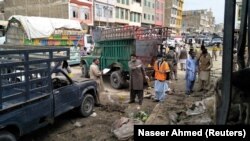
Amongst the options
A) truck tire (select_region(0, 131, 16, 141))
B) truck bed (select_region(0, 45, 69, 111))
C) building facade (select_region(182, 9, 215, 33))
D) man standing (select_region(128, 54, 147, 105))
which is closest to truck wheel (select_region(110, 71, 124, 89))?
man standing (select_region(128, 54, 147, 105))

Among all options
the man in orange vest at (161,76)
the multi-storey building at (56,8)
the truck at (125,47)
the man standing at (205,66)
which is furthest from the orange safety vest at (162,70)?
the multi-storey building at (56,8)

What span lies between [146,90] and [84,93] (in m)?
4.25

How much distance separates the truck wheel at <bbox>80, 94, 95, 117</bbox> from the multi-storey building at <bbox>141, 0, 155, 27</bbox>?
47.5 metres

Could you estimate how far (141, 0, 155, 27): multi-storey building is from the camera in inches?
2146

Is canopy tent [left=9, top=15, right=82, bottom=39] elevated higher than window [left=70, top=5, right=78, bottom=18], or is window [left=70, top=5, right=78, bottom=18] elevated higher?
window [left=70, top=5, right=78, bottom=18]

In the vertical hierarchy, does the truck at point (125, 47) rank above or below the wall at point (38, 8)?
below

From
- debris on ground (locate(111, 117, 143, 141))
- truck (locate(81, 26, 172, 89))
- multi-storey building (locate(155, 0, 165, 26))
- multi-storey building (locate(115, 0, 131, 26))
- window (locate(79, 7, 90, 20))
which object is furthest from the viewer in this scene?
multi-storey building (locate(155, 0, 165, 26))

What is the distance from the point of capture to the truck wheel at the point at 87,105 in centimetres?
711

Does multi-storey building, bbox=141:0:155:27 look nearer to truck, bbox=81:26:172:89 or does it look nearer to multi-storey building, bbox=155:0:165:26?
multi-storey building, bbox=155:0:165:26

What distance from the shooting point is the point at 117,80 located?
11.3m

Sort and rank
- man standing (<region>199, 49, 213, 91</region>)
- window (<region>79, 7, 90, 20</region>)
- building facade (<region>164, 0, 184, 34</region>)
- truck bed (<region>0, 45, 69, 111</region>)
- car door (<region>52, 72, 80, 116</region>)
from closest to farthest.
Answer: truck bed (<region>0, 45, 69, 111</region>)
car door (<region>52, 72, 80, 116</region>)
man standing (<region>199, 49, 213, 91</region>)
window (<region>79, 7, 90, 20</region>)
building facade (<region>164, 0, 184, 34</region>)

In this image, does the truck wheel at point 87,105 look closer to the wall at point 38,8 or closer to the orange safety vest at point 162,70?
the orange safety vest at point 162,70

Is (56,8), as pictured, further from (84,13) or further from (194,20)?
(194,20)

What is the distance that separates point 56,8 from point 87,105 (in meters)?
27.8
